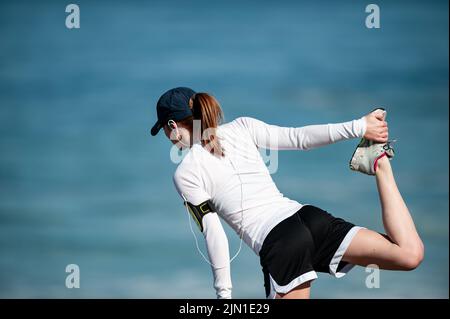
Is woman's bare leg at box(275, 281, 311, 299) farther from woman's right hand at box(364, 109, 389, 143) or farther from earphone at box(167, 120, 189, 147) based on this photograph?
earphone at box(167, 120, 189, 147)

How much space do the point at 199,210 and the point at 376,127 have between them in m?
1.18

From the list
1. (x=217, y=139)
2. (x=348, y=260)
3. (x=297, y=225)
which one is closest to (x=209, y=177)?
(x=217, y=139)

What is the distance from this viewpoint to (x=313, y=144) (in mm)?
5176

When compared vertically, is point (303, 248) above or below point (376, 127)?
below

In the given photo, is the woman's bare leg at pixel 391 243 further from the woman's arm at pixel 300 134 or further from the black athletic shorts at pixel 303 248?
the woman's arm at pixel 300 134

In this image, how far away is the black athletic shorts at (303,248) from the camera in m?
5.01

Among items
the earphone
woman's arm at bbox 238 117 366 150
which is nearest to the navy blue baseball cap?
the earphone

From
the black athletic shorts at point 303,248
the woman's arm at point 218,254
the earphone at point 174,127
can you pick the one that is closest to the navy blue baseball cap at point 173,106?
the earphone at point 174,127

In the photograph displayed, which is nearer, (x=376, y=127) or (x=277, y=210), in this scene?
(x=277, y=210)

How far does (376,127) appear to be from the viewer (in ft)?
17.1

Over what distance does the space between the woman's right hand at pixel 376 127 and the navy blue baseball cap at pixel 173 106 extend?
1097 mm

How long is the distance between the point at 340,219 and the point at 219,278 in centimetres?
82

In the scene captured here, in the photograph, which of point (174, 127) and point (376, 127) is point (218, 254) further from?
point (376, 127)

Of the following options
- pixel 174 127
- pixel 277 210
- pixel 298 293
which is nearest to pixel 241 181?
pixel 277 210
